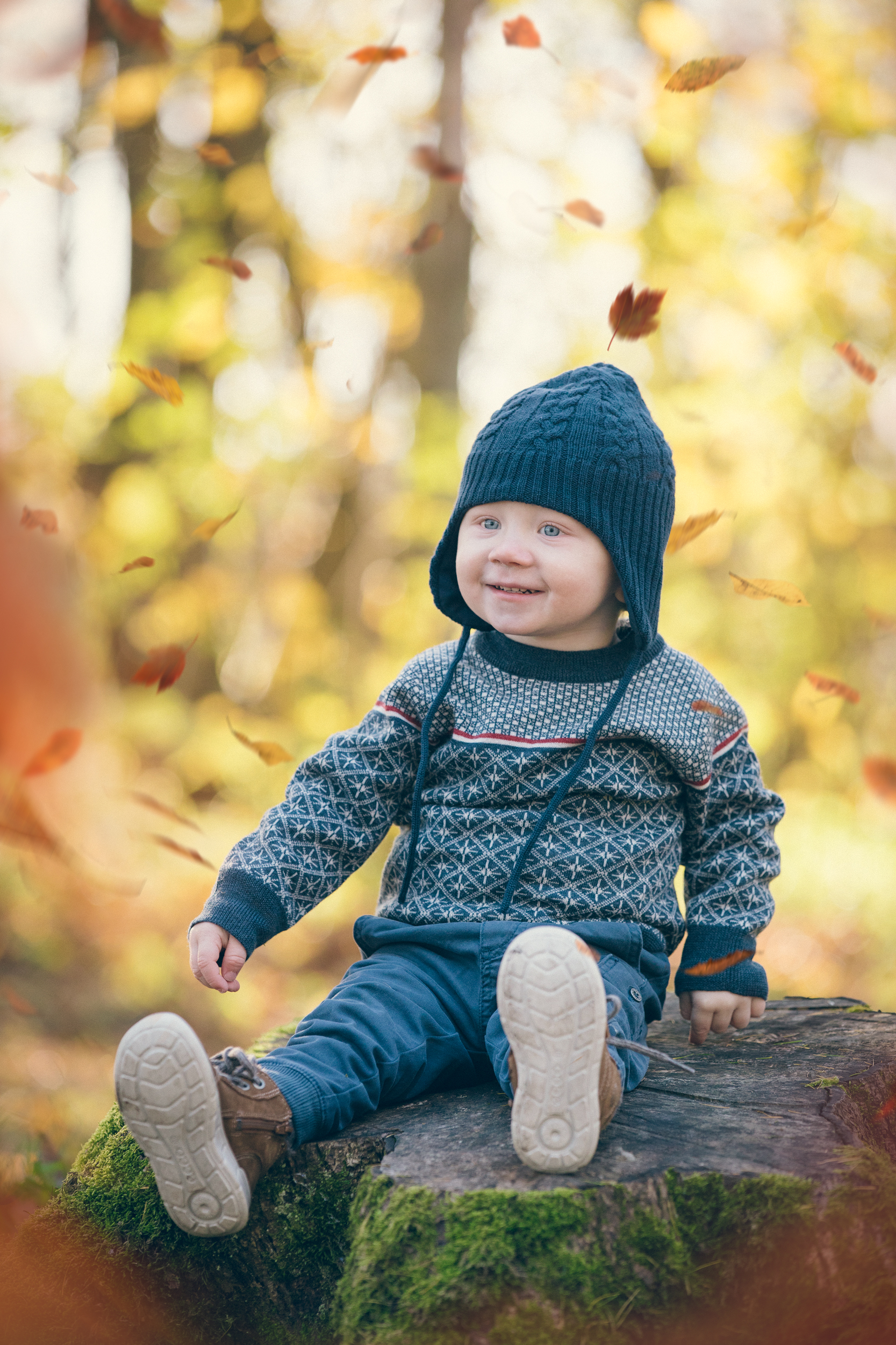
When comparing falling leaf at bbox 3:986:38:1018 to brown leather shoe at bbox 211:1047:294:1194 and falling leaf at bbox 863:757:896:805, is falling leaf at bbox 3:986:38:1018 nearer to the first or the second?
brown leather shoe at bbox 211:1047:294:1194

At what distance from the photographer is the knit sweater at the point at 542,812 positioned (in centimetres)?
192

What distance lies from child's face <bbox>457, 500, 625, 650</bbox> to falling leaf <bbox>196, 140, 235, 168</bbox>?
347 centimetres

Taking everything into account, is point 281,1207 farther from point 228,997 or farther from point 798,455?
point 798,455

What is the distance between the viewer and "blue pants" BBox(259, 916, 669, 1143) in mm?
1649

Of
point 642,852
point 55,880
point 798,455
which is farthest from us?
point 798,455

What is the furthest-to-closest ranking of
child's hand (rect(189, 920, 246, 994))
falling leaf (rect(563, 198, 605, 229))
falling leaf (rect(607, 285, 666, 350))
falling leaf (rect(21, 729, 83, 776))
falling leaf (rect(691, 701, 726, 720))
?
falling leaf (rect(563, 198, 605, 229)), falling leaf (rect(21, 729, 83, 776)), falling leaf (rect(607, 285, 666, 350)), falling leaf (rect(691, 701, 726, 720)), child's hand (rect(189, 920, 246, 994))

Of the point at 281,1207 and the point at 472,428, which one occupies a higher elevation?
the point at 472,428

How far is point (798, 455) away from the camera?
18.4 ft

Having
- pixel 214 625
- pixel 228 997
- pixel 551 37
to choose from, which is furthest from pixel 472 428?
pixel 228 997

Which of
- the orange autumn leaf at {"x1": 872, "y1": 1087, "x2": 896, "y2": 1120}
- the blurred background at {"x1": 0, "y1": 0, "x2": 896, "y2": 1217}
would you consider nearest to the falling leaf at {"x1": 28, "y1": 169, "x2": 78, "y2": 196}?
the blurred background at {"x1": 0, "y1": 0, "x2": 896, "y2": 1217}

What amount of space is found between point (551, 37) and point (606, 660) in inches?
195

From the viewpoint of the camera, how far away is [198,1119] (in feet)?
4.62

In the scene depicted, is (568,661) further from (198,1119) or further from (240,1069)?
(198,1119)

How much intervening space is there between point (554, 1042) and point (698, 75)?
8.32 feet
